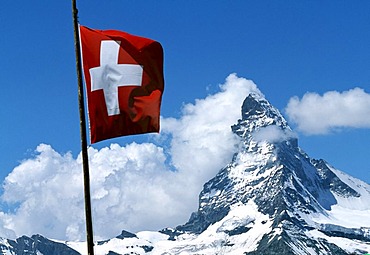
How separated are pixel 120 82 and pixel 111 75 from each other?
37cm

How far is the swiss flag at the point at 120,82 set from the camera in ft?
78.9

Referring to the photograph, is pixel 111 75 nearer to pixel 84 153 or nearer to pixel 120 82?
pixel 120 82

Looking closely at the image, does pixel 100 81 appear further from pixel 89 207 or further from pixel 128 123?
pixel 89 207

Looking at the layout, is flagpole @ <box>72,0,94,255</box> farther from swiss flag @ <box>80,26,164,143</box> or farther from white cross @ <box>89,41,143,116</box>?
white cross @ <box>89,41,143,116</box>

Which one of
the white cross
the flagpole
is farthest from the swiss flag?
the flagpole

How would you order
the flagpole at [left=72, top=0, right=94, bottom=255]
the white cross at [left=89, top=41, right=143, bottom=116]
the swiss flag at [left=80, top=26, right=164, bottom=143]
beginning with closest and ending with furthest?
the flagpole at [left=72, top=0, right=94, bottom=255] < the swiss flag at [left=80, top=26, right=164, bottom=143] < the white cross at [left=89, top=41, right=143, bottom=116]

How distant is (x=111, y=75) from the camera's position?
24.5 metres

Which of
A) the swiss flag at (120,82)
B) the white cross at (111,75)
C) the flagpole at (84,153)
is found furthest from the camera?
the white cross at (111,75)

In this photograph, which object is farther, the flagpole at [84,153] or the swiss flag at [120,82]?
the swiss flag at [120,82]

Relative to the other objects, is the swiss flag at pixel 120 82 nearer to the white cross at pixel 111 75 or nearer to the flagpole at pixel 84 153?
the white cross at pixel 111 75

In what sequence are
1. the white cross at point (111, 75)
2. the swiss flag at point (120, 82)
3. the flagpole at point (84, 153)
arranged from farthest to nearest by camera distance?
1. the white cross at point (111, 75)
2. the swiss flag at point (120, 82)
3. the flagpole at point (84, 153)

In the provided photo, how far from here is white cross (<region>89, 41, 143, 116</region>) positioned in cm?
2423

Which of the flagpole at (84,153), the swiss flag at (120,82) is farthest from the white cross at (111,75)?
the flagpole at (84,153)

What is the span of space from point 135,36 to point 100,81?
86.8 inches
